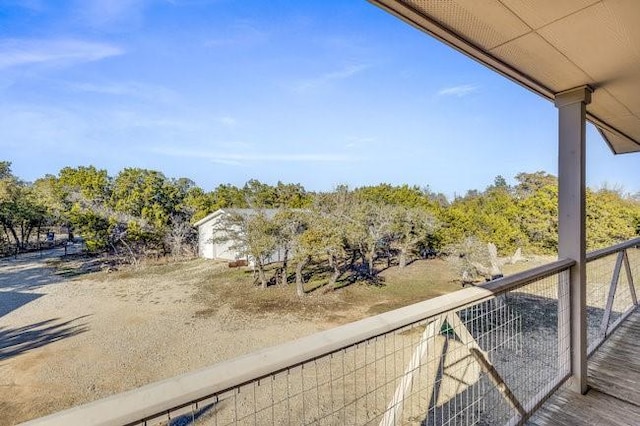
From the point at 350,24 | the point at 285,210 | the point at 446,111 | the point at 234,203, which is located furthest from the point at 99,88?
the point at 446,111

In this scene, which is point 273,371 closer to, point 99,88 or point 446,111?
point 446,111

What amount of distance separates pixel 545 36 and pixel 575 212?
1.14 metres

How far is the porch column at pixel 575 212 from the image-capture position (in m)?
2.00

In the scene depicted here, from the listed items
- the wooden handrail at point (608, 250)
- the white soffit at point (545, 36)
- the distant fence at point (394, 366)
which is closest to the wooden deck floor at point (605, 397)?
the distant fence at point (394, 366)

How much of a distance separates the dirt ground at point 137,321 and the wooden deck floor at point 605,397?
20.1 feet

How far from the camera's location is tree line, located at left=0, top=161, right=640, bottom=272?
12.2 meters

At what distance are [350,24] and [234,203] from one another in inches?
650

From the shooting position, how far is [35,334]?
8.04 m

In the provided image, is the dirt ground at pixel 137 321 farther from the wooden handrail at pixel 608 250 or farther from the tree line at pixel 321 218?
the wooden handrail at pixel 608 250

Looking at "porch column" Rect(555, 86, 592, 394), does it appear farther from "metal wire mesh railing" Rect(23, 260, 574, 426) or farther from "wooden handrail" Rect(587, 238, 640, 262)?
"wooden handrail" Rect(587, 238, 640, 262)

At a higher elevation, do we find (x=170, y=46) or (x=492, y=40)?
(x=170, y=46)

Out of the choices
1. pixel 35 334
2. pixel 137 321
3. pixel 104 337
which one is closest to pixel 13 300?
pixel 35 334

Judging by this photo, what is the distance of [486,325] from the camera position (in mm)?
1611

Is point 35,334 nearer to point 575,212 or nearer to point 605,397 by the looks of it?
point 605,397
